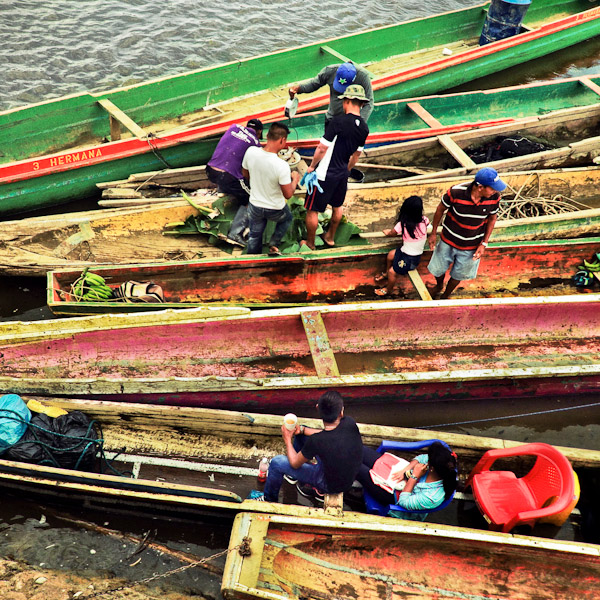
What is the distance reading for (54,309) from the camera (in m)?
5.83

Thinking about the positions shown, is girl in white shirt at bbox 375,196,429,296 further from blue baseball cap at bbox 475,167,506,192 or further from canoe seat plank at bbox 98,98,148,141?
canoe seat plank at bbox 98,98,148,141

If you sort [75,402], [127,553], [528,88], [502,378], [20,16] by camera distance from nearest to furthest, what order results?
[127,553] < [75,402] < [502,378] < [528,88] < [20,16]

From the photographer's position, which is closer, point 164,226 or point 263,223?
point 263,223

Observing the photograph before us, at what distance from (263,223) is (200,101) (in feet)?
14.5

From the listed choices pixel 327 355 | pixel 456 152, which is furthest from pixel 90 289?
pixel 456 152

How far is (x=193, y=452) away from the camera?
523 cm

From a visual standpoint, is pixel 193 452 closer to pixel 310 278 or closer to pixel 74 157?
pixel 310 278

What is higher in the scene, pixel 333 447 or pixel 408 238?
pixel 408 238

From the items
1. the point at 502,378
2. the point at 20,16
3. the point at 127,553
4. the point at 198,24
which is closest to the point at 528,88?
the point at 502,378

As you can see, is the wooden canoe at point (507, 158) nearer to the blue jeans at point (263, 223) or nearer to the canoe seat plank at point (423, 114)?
the canoe seat plank at point (423, 114)

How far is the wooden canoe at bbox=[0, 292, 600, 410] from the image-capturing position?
5.30 meters

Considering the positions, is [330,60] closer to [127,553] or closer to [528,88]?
[528,88]

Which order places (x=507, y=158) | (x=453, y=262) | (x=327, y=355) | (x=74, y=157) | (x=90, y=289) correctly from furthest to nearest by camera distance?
(x=507, y=158)
(x=74, y=157)
(x=453, y=262)
(x=90, y=289)
(x=327, y=355)

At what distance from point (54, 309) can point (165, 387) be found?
1.64 meters
